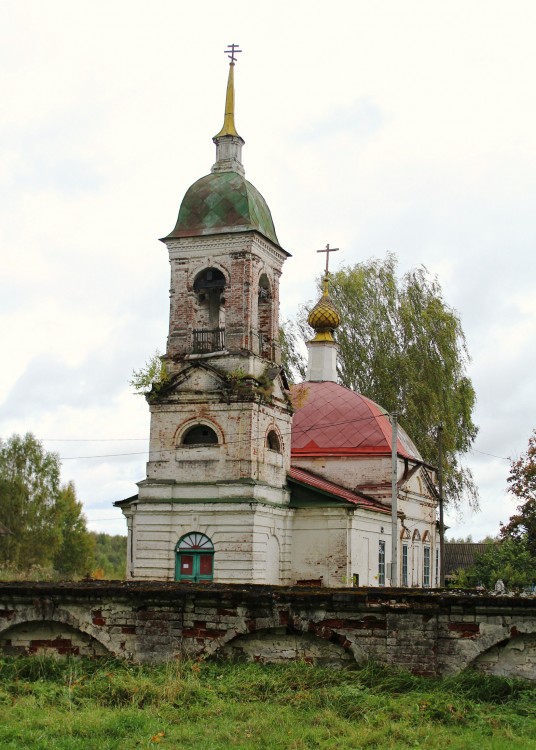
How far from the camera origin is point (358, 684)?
473 inches

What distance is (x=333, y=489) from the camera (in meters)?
29.8

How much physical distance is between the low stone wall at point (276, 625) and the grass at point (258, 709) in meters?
0.27

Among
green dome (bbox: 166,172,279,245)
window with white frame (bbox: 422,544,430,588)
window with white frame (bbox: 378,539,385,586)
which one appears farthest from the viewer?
window with white frame (bbox: 422,544,430,588)

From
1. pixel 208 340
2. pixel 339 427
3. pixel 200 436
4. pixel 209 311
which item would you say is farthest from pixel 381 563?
pixel 209 311

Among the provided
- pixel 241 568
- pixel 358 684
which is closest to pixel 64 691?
pixel 358 684

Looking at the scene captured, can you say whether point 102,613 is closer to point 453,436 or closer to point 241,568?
point 241,568

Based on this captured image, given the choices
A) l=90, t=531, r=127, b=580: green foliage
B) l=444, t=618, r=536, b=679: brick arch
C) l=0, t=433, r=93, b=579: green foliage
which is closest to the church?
l=444, t=618, r=536, b=679: brick arch

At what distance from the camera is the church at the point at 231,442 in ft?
84.9

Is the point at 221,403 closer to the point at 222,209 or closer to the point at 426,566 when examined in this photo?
the point at 222,209

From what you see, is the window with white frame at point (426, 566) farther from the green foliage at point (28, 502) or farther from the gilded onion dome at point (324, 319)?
the green foliage at point (28, 502)

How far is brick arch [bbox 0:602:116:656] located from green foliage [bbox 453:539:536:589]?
21247 mm

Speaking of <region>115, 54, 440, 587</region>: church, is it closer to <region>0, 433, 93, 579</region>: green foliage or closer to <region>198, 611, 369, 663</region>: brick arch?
<region>198, 611, 369, 663</region>: brick arch

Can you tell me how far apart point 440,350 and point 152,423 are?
16.9 metres

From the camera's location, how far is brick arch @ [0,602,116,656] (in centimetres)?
1362
